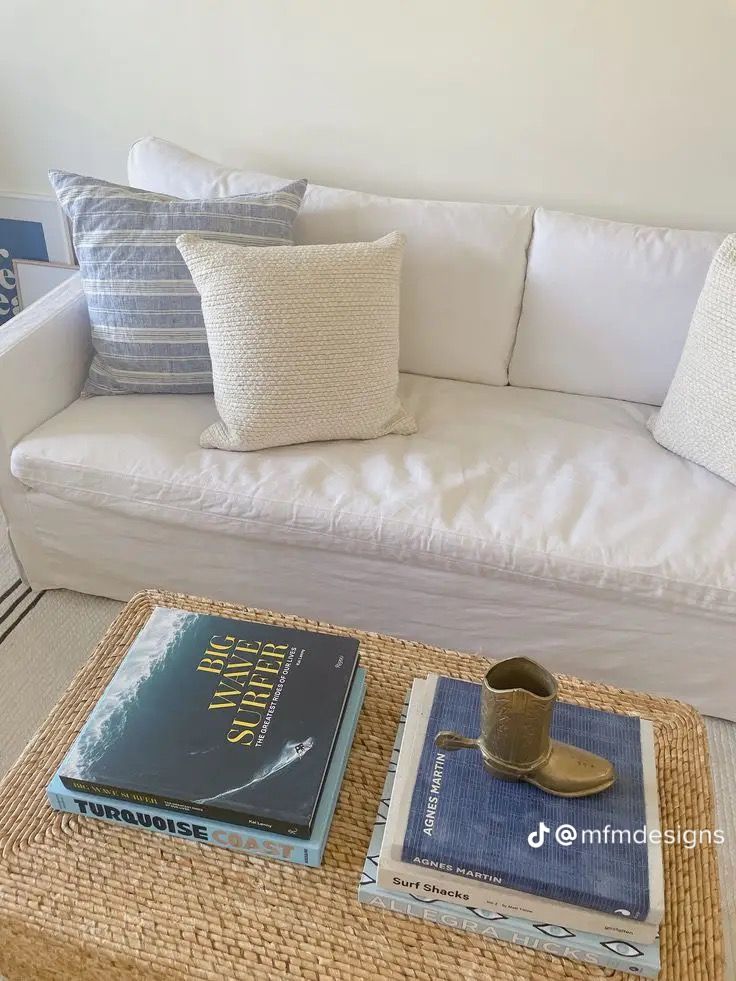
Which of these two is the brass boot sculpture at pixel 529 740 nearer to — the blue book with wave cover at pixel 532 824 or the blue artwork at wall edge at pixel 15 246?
the blue book with wave cover at pixel 532 824

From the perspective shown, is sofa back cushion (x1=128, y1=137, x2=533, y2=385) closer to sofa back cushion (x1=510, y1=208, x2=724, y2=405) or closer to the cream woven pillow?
sofa back cushion (x1=510, y1=208, x2=724, y2=405)

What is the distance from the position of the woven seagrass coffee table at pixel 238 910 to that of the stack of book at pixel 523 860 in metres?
0.03

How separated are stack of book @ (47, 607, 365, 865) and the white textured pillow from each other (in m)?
0.89

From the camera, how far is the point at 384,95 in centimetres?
204

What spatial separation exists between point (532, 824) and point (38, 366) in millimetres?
1349

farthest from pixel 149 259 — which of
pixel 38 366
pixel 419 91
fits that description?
pixel 419 91

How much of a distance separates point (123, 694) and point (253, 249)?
0.93m

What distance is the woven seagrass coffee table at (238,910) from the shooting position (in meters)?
0.92

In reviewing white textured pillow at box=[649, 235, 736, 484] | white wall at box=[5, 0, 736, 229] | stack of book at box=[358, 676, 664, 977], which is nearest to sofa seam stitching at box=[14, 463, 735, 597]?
white textured pillow at box=[649, 235, 736, 484]

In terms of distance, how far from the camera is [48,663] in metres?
1.78

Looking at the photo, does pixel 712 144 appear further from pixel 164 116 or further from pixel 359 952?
pixel 359 952

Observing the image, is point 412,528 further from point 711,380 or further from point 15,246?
point 15,246

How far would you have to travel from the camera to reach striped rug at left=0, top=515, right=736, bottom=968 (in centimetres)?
156

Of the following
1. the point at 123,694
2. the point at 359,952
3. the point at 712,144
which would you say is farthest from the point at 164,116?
the point at 359,952
